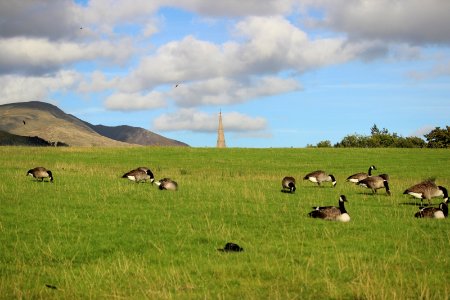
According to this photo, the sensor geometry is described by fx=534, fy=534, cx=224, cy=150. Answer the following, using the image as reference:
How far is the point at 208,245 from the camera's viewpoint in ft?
54.9

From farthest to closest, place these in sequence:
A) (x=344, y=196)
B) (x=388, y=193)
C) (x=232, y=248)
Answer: (x=388, y=193) → (x=344, y=196) → (x=232, y=248)

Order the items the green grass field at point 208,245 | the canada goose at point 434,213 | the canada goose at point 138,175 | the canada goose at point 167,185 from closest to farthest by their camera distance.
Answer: the green grass field at point 208,245
the canada goose at point 434,213
the canada goose at point 167,185
the canada goose at point 138,175

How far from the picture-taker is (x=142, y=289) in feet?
41.2

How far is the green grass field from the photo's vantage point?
1269 cm

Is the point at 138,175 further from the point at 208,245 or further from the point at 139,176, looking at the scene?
the point at 208,245

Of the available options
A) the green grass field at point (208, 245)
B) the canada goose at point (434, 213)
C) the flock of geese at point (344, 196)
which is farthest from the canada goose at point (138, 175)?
the canada goose at point (434, 213)

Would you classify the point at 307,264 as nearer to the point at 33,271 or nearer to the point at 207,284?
the point at 207,284

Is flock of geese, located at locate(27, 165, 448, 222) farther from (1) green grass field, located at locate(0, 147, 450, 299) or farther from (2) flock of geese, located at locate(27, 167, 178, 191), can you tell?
(1) green grass field, located at locate(0, 147, 450, 299)

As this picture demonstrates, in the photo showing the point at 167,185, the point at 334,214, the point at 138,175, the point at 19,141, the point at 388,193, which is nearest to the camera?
the point at 334,214

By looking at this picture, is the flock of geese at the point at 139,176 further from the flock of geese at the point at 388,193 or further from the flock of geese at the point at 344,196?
the flock of geese at the point at 388,193

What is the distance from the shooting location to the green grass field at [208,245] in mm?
12688

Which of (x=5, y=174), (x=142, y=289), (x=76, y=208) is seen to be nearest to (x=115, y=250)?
(x=142, y=289)

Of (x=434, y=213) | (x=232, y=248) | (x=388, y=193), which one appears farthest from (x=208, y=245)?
(x=388, y=193)

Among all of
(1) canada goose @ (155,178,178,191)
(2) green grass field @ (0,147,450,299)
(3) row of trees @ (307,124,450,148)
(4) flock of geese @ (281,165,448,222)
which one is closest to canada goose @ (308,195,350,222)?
(4) flock of geese @ (281,165,448,222)
